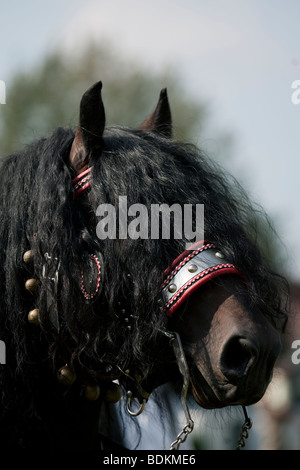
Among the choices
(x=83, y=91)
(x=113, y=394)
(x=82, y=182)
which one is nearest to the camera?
(x=82, y=182)

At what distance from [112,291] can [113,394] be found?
0.57 m

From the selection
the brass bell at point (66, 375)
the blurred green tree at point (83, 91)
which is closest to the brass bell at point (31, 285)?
the brass bell at point (66, 375)

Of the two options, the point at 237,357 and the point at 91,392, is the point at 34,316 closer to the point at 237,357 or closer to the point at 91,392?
the point at 91,392

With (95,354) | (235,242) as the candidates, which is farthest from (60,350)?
(235,242)

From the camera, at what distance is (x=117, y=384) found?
271 cm

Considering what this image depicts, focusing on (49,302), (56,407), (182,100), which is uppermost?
(182,100)

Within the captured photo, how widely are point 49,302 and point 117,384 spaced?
1.82 feet

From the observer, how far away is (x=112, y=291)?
2.29 metres

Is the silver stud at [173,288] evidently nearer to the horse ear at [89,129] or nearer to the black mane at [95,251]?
the black mane at [95,251]

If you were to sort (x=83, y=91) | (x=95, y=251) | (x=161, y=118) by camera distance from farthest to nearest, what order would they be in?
(x=83, y=91) → (x=161, y=118) → (x=95, y=251)

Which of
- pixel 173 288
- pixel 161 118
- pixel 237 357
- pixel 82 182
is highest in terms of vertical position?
pixel 161 118

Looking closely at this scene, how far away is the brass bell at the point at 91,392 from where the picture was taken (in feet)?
8.27

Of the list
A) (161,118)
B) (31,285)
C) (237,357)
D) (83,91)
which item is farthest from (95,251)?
(83,91)
